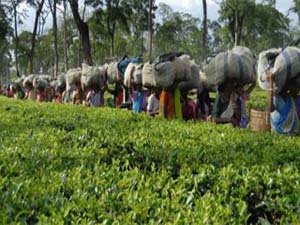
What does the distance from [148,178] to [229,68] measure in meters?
4.08

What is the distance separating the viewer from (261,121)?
7.78 meters

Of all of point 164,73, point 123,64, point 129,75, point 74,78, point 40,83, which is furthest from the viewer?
point 40,83

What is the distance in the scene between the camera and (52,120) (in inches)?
292

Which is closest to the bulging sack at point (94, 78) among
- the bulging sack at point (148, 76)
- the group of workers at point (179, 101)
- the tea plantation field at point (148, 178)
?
the group of workers at point (179, 101)

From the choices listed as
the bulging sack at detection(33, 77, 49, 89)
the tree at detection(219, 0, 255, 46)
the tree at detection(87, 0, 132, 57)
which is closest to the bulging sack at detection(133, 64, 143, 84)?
the bulging sack at detection(33, 77, 49, 89)

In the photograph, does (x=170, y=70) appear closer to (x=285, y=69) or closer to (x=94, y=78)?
(x=285, y=69)

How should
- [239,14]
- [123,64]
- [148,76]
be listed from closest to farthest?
1. [148,76]
2. [123,64]
3. [239,14]

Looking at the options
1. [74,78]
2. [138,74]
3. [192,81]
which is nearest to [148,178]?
[192,81]

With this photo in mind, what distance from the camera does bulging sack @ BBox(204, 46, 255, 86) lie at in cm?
748

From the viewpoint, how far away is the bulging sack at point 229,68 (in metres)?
7.48

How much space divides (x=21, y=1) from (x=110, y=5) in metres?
6.60

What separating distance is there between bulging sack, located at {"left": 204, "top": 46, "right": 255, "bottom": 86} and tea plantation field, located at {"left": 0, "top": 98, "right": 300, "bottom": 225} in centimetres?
173

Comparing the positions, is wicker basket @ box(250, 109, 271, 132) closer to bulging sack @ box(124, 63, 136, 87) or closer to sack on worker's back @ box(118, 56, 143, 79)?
bulging sack @ box(124, 63, 136, 87)

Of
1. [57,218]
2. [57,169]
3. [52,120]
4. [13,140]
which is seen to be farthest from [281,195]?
[52,120]
